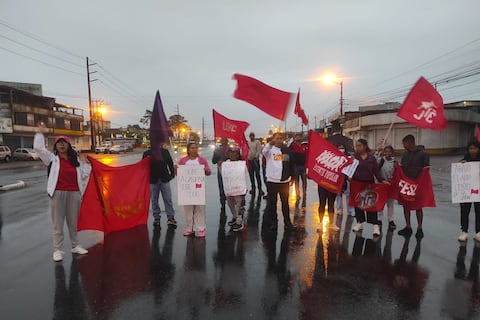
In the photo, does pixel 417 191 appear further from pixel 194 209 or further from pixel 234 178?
pixel 194 209

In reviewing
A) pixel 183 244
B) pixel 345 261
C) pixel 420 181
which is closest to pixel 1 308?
pixel 183 244

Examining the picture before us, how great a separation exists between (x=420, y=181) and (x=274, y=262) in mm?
3287

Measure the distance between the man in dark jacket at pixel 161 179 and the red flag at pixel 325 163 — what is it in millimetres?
Result: 2882

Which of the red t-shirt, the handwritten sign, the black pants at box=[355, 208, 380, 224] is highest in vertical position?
the red t-shirt

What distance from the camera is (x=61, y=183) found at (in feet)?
15.2

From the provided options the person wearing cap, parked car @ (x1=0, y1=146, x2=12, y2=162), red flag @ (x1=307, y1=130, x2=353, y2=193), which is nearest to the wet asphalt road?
the person wearing cap

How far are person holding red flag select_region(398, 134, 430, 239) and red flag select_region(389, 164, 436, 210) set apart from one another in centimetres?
8

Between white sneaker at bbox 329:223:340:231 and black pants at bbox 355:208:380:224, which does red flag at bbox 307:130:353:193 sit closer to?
black pants at bbox 355:208:380:224

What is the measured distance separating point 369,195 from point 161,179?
4.11 m

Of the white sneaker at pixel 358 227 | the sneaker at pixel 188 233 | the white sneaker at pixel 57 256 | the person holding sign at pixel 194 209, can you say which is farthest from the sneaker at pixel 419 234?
the white sneaker at pixel 57 256

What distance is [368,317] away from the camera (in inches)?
124

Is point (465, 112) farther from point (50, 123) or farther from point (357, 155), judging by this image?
point (50, 123)

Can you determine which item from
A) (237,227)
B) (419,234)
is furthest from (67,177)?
(419,234)

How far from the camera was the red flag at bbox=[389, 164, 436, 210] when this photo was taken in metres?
5.73
